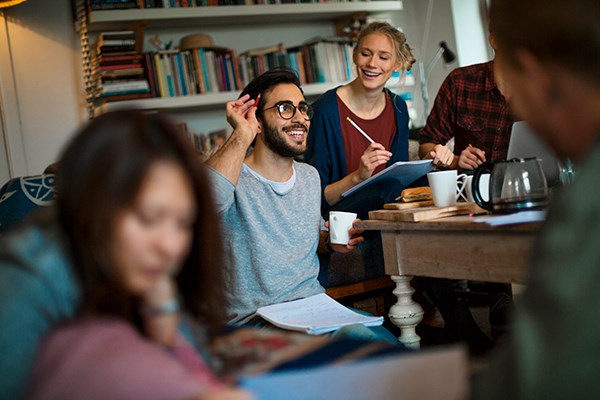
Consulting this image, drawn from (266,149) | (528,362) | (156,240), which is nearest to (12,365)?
(156,240)

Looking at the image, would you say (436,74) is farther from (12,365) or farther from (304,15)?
(12,365)

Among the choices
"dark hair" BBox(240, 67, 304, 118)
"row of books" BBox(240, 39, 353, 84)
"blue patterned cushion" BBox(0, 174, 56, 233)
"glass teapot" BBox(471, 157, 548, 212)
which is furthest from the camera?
"row of books" BBox(240, 39, 353, 84)

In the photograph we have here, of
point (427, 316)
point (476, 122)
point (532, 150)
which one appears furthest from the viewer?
point (427, 316)

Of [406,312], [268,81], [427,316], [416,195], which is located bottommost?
[427,316]

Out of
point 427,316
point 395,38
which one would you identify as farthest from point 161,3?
point 427,316

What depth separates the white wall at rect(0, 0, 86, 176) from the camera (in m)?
4.48

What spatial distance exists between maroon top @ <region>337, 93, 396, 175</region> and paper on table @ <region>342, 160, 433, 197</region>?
0.54 meters

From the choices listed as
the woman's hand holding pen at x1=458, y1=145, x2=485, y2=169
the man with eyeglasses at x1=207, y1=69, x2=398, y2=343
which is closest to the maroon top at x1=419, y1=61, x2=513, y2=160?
the woman's hand holding pen at x1=458, y1=145, x2=485, y2=169

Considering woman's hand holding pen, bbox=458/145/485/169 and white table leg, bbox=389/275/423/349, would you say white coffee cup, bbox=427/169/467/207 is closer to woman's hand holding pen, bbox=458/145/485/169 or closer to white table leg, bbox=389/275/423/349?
white table leg, bbox=389/275/423/349

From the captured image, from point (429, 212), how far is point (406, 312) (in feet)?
1.50

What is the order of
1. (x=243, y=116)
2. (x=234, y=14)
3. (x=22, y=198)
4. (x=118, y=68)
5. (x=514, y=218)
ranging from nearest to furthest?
(x=514, y=218) → (x=22, y=198) → (x=243, y=116) → (x=118, y=68) → (x=234, y=14)

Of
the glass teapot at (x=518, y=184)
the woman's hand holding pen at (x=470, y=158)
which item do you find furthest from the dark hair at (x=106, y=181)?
the woman's hand holding pen at (x=470, y=158)

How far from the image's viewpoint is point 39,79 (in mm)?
4539

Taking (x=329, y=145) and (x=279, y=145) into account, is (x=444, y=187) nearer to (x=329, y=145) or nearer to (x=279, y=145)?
(x=279, y=145)
